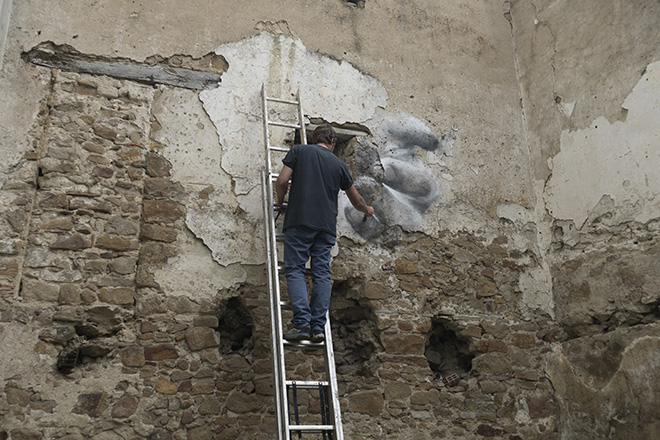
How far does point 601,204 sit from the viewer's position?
17.0 ft

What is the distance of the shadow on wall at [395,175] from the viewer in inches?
207

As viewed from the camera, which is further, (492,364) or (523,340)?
(523,340)

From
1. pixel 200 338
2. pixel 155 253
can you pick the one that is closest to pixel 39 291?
pixel 155 253

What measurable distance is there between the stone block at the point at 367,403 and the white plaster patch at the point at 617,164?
225cm

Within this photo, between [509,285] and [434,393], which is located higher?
[509,285]

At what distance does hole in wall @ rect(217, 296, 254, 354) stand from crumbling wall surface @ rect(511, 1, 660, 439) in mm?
2547

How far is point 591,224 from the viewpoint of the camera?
5.25 meters

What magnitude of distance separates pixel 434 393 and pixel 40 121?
3474 mm

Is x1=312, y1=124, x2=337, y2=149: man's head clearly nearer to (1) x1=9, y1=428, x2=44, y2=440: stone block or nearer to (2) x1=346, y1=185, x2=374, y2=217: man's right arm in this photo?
(2) x1=346, y1=185, x2=374, y2=217: man's right arm

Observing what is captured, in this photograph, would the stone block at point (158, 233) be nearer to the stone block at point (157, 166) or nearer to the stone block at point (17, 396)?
the stone block at point (157, 166)

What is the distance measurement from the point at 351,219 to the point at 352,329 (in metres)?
0.87

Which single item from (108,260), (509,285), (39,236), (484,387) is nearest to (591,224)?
(509,285)

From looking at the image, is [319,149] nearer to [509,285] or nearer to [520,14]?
[509,285]

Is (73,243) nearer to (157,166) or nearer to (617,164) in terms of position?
(157,166)
